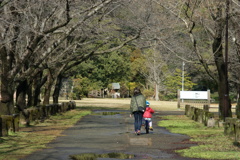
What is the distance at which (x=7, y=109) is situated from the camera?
69.4ft

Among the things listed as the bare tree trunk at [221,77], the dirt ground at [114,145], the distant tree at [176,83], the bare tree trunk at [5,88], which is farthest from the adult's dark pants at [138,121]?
the distant tree at [176,83]

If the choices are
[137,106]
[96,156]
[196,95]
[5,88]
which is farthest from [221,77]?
[196,95]

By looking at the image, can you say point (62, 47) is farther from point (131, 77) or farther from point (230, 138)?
point (131, 77)

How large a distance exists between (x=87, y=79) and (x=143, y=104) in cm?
7054

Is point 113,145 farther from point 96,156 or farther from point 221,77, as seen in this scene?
point 221,77

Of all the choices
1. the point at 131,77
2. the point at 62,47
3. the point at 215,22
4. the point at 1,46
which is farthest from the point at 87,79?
the point at 1,46

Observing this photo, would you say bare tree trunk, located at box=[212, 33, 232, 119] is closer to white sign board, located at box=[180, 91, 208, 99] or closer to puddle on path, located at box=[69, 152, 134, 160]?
puddle on path, located at box=[69, 152, 134, 160]

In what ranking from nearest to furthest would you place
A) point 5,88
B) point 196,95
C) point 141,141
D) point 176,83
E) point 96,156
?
point 96,156 < point 141,141 < point 5,88 < point 196,95 < point 176,83

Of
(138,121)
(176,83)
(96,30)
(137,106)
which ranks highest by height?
(96,30)

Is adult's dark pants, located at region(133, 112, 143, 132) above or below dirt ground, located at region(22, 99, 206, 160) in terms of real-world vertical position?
above

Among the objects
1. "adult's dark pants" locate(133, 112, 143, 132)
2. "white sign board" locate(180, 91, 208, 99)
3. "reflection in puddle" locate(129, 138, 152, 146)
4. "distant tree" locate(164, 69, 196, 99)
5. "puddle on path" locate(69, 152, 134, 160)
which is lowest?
"puddle on path" locate(69, 152, 134, 160)

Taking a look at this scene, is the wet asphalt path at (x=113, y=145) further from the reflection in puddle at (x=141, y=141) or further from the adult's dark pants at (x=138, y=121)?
the adult's dark pants at (x=138, y=121)

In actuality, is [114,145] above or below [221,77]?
below

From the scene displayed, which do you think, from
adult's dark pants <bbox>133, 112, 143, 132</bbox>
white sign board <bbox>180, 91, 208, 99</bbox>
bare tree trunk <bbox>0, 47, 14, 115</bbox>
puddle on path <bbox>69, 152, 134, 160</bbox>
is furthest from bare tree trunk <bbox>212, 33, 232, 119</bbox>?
white sign board <bbox>180, 91, 208, 99</bbox>
